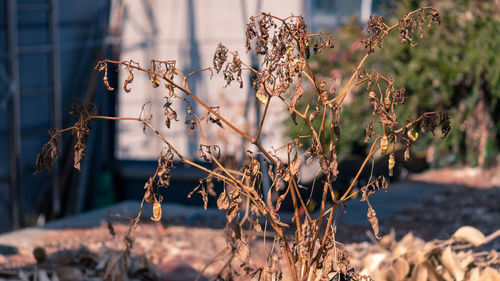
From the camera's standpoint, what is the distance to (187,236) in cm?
443

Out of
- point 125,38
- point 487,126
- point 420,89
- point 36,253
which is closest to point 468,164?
point 487,126

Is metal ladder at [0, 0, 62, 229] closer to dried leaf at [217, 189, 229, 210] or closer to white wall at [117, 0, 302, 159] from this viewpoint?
white wall at [117, 0, 302, 159]

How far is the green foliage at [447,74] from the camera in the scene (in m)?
7.82

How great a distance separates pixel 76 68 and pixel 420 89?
4022mm

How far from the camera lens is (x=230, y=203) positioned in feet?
5.78

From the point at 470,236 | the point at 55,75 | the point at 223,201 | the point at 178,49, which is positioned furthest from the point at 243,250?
the point at 55,75

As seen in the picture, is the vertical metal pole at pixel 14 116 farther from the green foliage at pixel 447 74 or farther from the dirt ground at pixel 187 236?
the green foliage at pixel 447 74

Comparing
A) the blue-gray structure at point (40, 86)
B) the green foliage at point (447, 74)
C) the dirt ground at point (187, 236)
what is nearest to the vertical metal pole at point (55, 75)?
the blue-gray structure at point (40, 86)

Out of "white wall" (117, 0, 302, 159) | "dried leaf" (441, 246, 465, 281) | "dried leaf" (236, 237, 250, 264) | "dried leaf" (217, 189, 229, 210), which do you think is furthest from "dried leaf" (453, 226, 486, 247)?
"white wall" (117, 0, 302, 159)

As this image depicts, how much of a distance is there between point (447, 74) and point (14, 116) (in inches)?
190

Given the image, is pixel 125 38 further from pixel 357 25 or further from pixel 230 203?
pixel 230 203

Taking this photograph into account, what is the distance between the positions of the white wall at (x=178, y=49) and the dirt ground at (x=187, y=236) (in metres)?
1.90

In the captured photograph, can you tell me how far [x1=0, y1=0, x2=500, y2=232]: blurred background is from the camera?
22.8 ft

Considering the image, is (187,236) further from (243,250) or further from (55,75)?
Result: (55,75)
